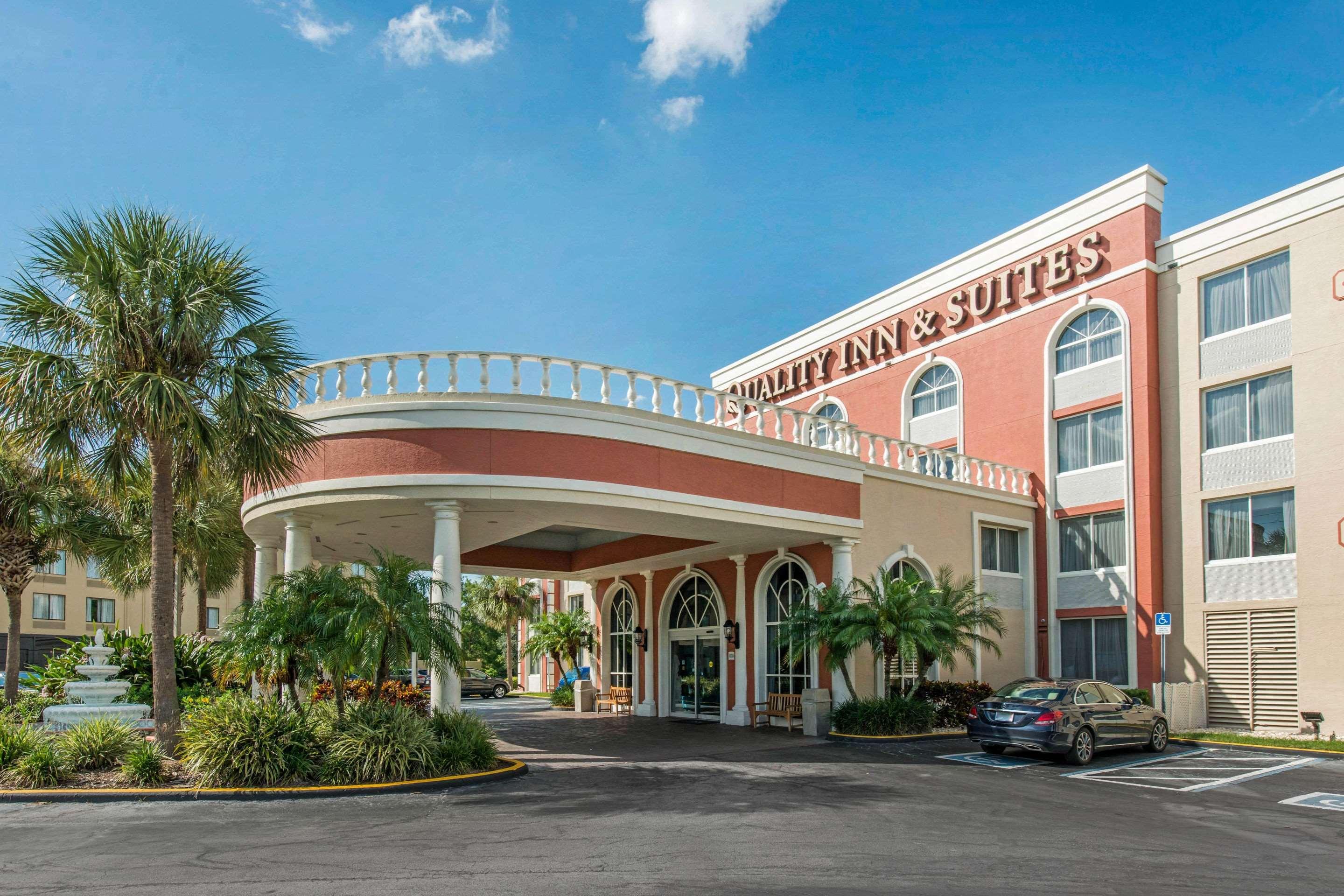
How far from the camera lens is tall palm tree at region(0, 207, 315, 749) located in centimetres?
1298

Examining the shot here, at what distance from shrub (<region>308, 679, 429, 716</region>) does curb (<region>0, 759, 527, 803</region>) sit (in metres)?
4.48

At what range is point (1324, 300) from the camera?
1995 centimetres

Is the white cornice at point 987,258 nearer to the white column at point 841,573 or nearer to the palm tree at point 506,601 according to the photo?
the white column at point 841,573

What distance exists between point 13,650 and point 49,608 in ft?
113

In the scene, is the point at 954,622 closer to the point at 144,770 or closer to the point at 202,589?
the point at 144,770

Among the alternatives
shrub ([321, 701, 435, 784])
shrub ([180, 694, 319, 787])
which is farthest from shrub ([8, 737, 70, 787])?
shrub ([321, 701, 435, 784])

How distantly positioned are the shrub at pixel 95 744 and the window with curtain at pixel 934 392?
21.5 m

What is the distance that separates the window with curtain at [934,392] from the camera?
2747cm

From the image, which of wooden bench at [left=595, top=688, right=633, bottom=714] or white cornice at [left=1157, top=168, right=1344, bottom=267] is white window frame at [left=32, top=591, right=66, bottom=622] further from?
white cornice at [left=1157, top=168, right=1344, bottom=267]

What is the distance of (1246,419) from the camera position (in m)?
21.3

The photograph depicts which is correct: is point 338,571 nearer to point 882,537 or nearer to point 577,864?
point 577,864

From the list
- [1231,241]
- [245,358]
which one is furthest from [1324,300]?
[245,358]

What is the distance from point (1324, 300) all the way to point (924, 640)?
35.9ft

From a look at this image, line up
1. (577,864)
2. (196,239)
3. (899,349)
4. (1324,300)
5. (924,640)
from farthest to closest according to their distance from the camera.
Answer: (899,349) → (1324,300) → (924,640) → (196,239) → (577,864)
